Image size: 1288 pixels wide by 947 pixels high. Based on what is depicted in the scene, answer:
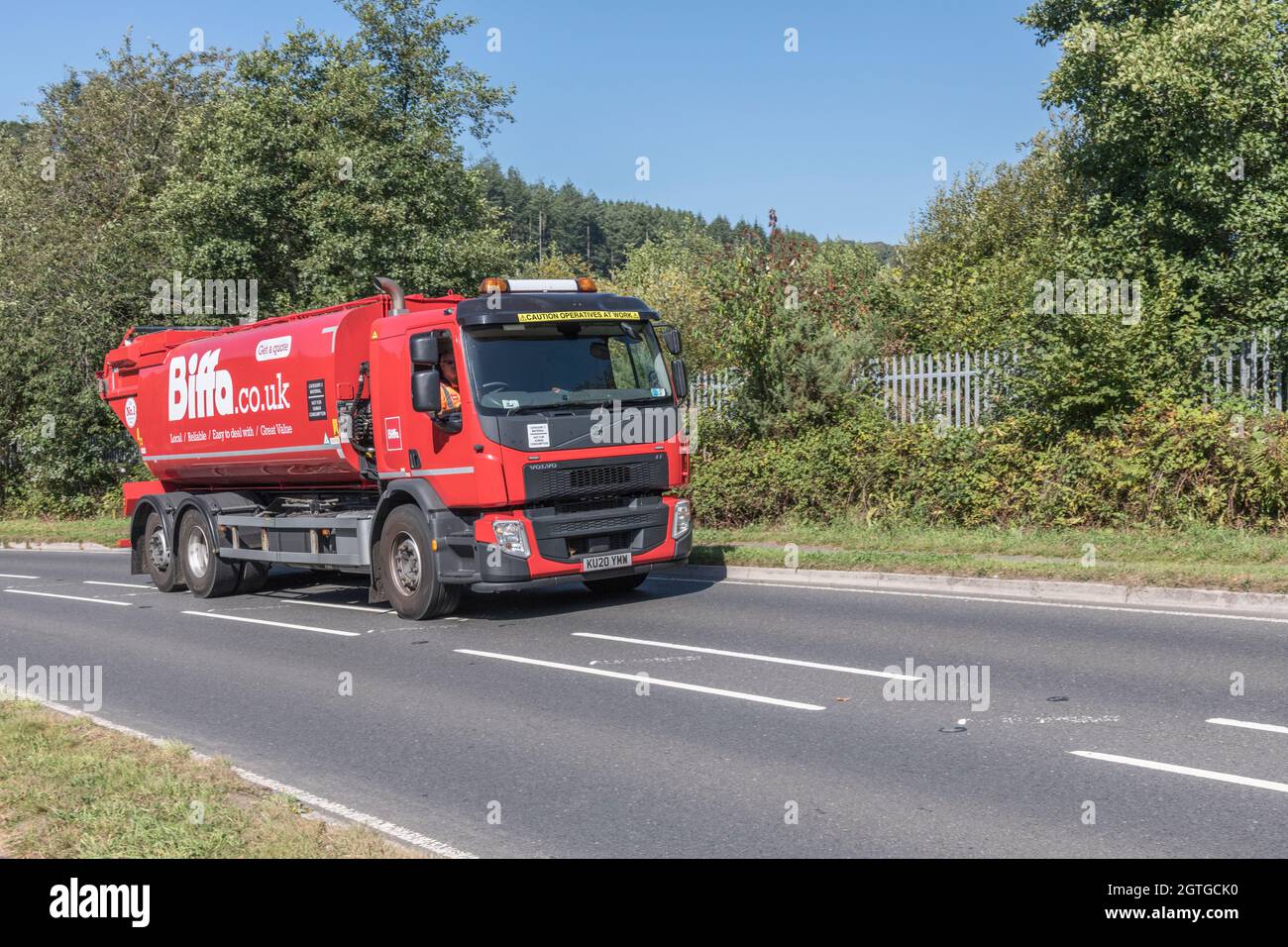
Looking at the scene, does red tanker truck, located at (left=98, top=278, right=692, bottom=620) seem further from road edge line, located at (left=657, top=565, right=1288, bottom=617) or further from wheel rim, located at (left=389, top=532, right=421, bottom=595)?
road edge line, located at (left=657, top=565, right=1288, bottom=617)

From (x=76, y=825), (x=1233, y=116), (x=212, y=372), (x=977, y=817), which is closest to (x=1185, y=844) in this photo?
(x=977, y=817)

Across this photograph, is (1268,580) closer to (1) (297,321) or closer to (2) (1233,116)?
(2) (1233,116)

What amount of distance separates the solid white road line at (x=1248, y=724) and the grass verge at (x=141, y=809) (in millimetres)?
4669

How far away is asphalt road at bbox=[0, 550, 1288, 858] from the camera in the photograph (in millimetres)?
5504

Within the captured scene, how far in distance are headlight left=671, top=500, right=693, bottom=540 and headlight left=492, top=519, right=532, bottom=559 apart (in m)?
1.78

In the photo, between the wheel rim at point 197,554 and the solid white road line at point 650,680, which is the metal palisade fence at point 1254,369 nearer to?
the solid white road line at point 650,680

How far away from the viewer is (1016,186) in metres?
45.8

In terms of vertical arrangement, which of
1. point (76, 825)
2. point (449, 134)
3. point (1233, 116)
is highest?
point (449, 134)

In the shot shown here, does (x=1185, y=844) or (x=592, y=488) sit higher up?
(x=592, y=488)

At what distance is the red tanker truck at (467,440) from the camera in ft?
38.1

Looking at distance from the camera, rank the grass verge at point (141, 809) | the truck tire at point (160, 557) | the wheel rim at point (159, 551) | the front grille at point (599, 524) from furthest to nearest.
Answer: the wheel rim at point (159, 551), the truck tire at point (160, 557), the front grille at point (599, 524), the grass verge at point (141, 809)

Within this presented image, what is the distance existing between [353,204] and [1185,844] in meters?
25.8

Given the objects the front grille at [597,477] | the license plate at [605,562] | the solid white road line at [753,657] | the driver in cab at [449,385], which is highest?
the driver in cab at [449,385]

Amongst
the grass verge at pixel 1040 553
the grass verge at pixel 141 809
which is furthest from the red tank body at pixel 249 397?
the grass verge at pixel 141 809
